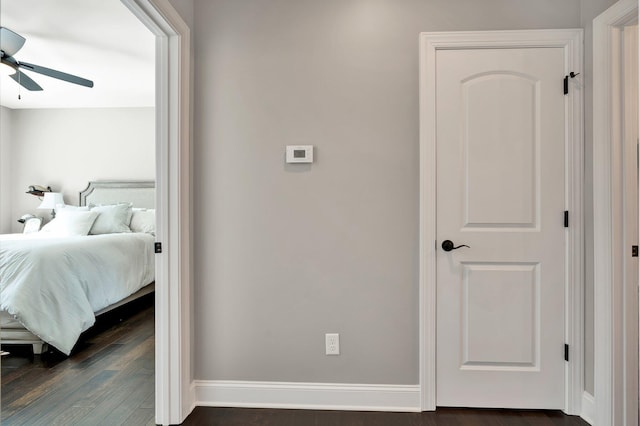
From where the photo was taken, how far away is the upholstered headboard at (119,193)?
509cm

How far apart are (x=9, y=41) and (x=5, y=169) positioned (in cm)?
370

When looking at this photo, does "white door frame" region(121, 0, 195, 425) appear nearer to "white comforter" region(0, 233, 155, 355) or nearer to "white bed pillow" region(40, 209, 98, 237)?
"white comforter" region(0, 233, 155, 355)

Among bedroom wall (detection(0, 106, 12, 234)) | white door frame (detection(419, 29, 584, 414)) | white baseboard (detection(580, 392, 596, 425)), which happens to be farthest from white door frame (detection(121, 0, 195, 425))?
bedroom wall (detection(0, 106, 12, 234))

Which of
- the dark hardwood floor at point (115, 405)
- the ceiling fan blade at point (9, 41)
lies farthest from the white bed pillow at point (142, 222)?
the ceiling fan blade at point (9, 41)

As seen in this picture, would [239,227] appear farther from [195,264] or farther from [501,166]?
[501,166]

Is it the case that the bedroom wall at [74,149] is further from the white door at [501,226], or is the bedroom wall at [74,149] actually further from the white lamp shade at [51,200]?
the white door at [501,226]

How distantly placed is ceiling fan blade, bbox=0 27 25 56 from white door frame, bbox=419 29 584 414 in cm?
287

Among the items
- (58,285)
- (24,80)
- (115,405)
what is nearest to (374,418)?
(115,405)

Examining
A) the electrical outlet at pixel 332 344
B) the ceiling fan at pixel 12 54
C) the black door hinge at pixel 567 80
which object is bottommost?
the electrical outlet at pixel 332 344

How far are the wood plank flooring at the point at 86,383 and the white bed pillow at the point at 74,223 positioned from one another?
1.46 metres

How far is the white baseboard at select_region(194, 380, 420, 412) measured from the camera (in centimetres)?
203

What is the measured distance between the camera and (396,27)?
6.72ft

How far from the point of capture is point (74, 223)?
429cm

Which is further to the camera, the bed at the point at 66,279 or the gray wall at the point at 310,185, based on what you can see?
the bed at the point at 66,279
